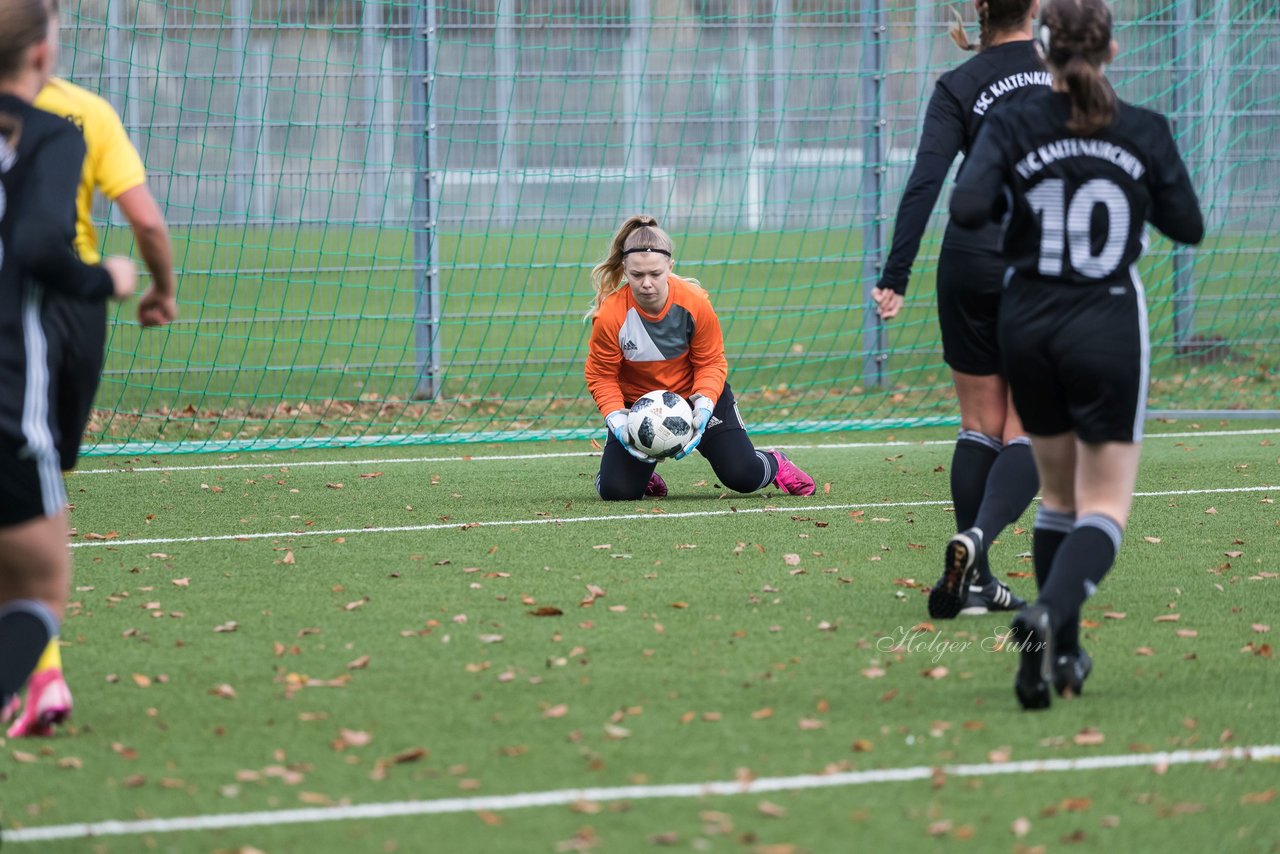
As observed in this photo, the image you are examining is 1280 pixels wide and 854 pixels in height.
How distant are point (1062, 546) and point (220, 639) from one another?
2.43 m

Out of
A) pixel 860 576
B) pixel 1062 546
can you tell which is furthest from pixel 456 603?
pixel 1062 546

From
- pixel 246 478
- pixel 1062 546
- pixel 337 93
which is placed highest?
pixel 337 93

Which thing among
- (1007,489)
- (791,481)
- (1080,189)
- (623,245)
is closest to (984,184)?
(1080,189)

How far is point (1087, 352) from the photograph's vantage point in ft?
12.3

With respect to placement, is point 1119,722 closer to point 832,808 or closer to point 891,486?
point 832,808

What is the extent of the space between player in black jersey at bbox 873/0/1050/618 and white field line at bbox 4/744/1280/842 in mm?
1262

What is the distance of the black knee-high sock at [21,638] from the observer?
324 centimetres

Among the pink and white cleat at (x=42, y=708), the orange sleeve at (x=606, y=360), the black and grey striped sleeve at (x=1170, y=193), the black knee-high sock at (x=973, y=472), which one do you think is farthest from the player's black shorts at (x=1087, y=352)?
the orange sleeve at (x=606, y=360)

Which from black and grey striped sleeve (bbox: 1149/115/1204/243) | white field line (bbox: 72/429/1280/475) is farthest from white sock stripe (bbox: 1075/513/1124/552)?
white field line (bbox: 72/429/1280/475)

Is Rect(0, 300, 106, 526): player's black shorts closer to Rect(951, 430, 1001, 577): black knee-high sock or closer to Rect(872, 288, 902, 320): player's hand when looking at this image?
Rect(872, 288, 902, 320): player's hand

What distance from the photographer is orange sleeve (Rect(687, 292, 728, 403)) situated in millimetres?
7258

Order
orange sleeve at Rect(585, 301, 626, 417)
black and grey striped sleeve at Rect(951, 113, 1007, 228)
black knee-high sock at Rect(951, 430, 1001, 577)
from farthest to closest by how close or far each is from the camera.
→ 1. orange sleeve at Rect(585, 301, 626, 417)
2. black knee-high sock at Rect(951, 430, 1001, 577)
3. black and grey striped sleeve at Rect(951, 113, 1007, 228)

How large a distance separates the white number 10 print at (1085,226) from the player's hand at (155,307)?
2.03 meters

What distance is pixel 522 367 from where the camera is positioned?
489 inches
